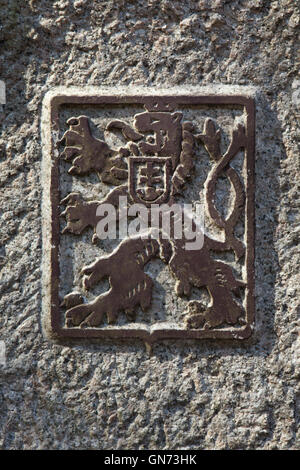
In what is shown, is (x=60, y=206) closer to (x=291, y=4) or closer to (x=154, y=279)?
(x=154, y=279)

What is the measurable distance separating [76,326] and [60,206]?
22 centimetres

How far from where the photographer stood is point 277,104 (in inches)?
36.7

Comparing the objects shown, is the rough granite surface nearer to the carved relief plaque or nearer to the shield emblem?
the carved relief plaque

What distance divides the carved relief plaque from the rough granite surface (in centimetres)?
3

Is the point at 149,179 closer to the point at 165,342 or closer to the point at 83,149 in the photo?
the point at 83,149

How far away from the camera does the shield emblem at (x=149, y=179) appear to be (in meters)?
0.93

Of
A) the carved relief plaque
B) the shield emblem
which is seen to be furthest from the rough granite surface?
the shield emblem

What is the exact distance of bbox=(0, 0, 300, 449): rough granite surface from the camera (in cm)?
92

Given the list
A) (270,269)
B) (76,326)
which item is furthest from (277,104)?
(76,326)

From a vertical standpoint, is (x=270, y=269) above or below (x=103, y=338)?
above

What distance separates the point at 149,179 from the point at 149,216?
0.22ft

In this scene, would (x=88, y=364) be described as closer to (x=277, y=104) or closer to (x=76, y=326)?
(x=76, y=326)

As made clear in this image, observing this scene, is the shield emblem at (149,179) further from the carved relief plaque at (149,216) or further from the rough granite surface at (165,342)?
the rough granite surface at (165,342)
